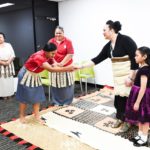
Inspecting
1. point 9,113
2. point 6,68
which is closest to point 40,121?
point 9,113

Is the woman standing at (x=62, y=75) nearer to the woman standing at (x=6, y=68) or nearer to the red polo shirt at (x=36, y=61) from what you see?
the red polo shirt at (x=36, y=61)

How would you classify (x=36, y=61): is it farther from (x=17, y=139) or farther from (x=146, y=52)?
(x=146, y=52)

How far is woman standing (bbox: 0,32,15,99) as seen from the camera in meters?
4.53

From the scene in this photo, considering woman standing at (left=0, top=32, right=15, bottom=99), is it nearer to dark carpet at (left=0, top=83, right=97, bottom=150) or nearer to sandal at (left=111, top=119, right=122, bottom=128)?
dark carpet at (left=0, top=83, right=97, bottom=150)

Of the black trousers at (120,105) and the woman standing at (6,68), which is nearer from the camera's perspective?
the black trousers at (120,105)

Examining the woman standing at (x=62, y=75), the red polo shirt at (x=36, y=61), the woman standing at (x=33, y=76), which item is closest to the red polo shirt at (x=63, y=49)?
the woman standing at (x=62, y=75)

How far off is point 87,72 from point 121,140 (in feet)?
8.98

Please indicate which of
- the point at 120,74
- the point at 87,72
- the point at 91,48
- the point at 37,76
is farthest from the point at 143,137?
the point at 91,48

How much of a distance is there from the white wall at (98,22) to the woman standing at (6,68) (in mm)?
1871

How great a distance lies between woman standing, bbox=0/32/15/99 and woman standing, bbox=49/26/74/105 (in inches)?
46.8

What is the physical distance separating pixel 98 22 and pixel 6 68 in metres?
2.35

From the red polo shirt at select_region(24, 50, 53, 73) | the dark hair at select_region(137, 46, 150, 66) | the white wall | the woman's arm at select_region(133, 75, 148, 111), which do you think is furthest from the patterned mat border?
the white wall

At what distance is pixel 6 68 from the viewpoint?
4645mm

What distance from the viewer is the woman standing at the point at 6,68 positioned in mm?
4531
